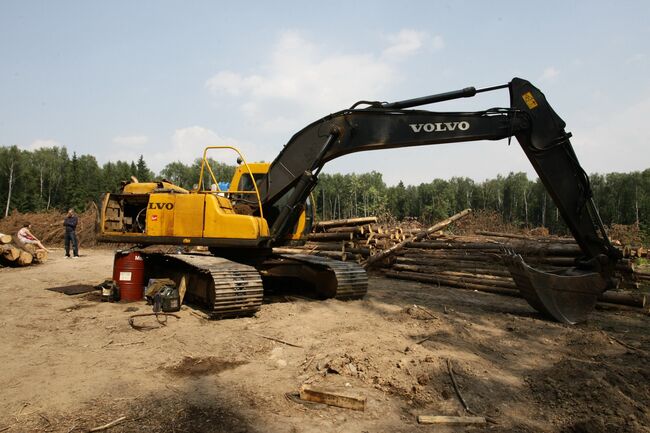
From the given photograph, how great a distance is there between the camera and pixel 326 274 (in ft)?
26.6

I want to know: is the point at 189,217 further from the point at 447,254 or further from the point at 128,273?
the point at 447,254

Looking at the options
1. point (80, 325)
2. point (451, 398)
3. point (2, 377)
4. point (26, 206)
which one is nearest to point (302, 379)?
point (451, 398)

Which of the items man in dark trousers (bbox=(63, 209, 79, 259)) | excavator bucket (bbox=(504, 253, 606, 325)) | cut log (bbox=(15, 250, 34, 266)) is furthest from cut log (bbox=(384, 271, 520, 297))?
man in dark trousers (bbox=(63, 209, 79, 259))

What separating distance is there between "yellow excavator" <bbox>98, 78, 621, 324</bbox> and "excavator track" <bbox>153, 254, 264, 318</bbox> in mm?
17

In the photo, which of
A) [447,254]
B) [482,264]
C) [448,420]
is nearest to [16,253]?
[447,254]

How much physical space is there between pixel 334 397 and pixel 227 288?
3233 millimetres

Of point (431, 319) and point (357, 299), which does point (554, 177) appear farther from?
point (357, 299)

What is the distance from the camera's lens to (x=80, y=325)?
6055 millimetres

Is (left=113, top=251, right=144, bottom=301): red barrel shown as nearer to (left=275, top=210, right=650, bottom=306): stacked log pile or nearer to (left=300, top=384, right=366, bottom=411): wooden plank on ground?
(left=300, top=384, right=366, bottom=411): wooden plank on ground

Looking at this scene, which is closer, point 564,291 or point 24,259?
point 564,291

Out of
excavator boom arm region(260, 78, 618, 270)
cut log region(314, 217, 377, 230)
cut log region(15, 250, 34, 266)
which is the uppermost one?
excavator boom arm region(260, 78, 618, 270)

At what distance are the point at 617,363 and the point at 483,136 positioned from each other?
145 inches

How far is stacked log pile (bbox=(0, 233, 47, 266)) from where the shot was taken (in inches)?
524

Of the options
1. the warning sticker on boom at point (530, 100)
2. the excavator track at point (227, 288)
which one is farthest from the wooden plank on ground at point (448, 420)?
the warning sticker on boom at point (530, 100)
